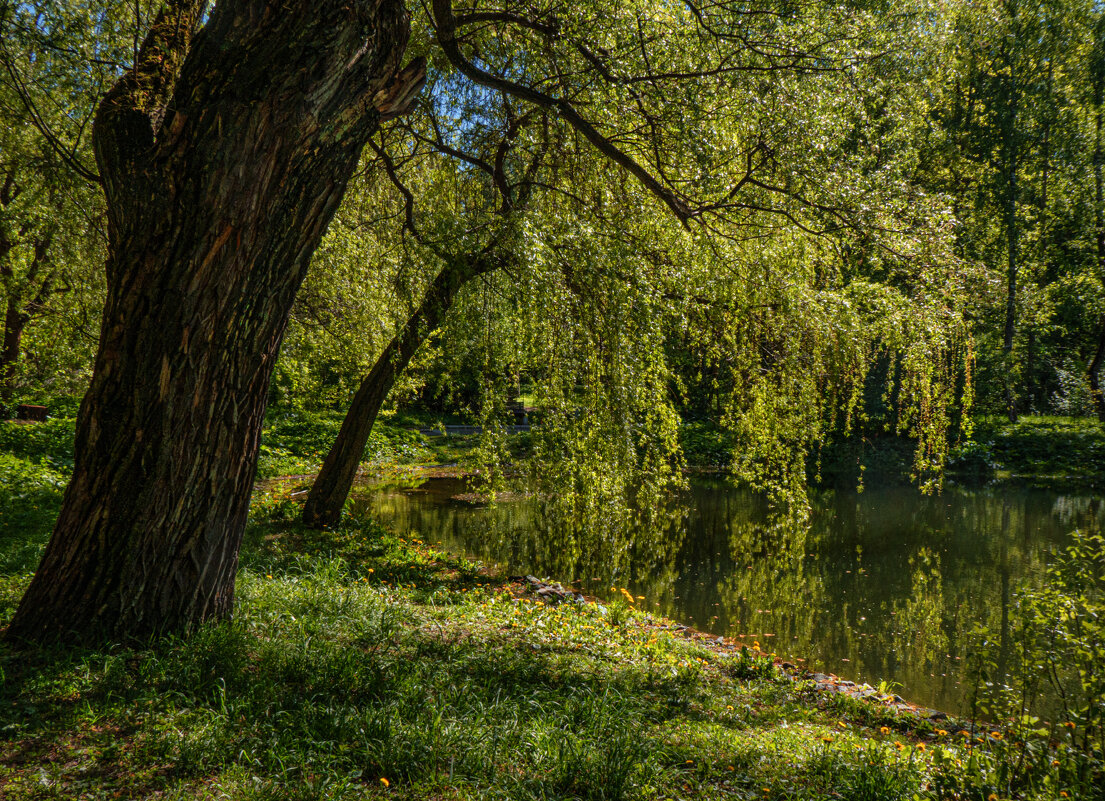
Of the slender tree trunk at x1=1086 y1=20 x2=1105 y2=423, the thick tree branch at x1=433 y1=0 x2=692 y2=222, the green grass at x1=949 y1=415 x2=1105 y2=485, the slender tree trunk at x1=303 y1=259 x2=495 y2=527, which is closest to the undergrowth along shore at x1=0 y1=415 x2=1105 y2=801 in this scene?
the slender tree trunk at x1=303 y1=259 x2=495 y2=527

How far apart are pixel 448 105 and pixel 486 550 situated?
19.4 feet

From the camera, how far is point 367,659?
389cm

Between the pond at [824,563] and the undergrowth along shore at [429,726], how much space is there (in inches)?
48.9

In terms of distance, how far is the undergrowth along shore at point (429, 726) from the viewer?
2703 millimetres

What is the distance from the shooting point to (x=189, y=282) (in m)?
3.49

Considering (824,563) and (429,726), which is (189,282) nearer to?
(429,726)

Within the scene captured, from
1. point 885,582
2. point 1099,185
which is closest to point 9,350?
point 885,582

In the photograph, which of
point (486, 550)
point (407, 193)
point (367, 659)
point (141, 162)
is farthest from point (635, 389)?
point (486, 550)

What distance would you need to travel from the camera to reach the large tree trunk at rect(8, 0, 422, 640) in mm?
3482

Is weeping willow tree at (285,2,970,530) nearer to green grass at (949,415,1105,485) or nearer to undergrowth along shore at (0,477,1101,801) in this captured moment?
undergrowth along shore at (0,477,1101,801)

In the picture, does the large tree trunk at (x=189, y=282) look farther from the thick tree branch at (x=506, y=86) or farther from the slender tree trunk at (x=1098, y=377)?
the slender tree trunk at (x=1098, y=377)

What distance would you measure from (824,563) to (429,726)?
8205mm

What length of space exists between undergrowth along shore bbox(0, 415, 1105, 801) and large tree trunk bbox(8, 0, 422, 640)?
0.39 m

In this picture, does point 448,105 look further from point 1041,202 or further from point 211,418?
point 1041,202
